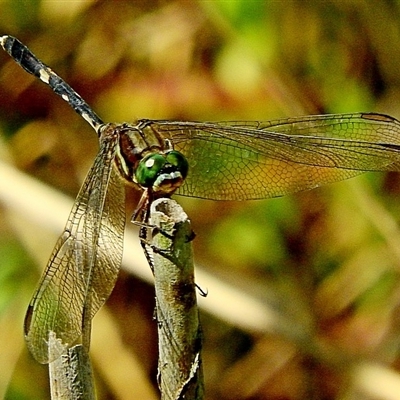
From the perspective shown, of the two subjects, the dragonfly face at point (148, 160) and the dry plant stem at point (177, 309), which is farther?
the dragonfly face at point (148, 160)

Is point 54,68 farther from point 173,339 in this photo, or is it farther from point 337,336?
point 173,339

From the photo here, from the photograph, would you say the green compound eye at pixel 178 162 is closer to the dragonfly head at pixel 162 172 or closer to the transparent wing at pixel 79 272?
the dragonfly head at pixel 162 172

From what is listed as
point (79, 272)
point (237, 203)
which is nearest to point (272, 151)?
point (237, 203)

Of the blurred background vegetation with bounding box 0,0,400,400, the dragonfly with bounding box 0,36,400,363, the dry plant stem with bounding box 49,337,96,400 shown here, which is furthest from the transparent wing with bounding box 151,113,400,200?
the dry plant stem with bounding box 49,337,96,400

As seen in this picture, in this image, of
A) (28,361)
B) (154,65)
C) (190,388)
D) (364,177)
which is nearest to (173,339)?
(190,388)

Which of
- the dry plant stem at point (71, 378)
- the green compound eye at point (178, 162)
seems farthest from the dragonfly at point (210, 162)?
the dry plant stem at point (71, 378)

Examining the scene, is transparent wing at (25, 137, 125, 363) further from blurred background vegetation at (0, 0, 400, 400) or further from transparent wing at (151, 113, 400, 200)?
blurred background vegetation at (0, 0, 400, 400)
